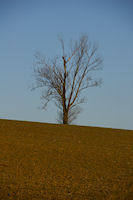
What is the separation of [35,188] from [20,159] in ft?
4.66

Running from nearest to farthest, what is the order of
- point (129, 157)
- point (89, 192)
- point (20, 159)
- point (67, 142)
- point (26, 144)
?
point (89, 192) < point (20, 159) < point (129, 157) < point (26, 144) < point (67, 142)

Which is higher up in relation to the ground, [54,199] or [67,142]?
[67,142]

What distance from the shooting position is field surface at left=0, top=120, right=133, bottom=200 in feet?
13.0

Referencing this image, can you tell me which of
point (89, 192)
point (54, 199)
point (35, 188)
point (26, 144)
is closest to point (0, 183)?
point (35, 188)

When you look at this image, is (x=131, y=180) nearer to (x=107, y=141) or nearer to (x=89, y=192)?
(x=89, y=192)

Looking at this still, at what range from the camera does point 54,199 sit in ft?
12.2

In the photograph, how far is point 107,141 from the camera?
25.2 ft

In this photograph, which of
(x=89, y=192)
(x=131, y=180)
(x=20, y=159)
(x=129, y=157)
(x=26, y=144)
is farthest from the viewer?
(x=26, y=144)

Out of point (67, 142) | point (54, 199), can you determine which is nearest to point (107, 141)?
point (67, 142)

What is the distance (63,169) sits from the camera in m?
4.92

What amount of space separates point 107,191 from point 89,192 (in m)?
0.32

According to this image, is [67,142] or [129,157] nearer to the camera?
[129,157]

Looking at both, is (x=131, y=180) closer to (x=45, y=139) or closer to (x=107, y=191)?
(x=107, y=191)

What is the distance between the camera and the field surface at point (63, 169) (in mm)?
3953
